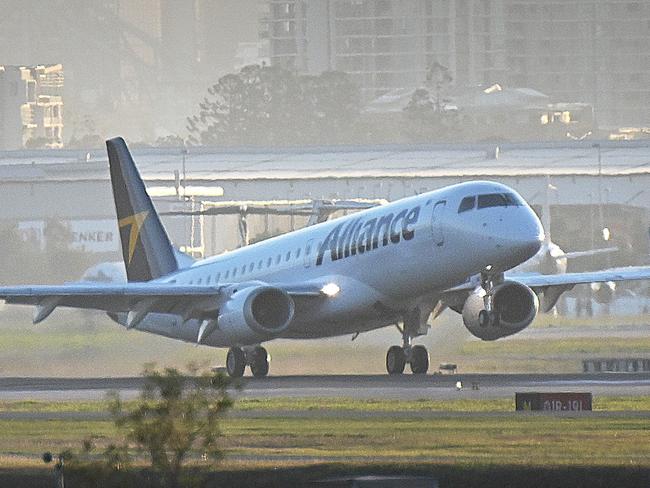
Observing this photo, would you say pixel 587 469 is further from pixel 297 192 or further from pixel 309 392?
pixel 297 192

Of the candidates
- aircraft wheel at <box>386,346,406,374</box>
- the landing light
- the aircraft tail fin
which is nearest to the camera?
the landing light

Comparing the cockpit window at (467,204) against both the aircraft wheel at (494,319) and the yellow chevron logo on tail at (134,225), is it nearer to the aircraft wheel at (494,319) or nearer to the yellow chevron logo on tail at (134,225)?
the aircraft wheel at (494,319)

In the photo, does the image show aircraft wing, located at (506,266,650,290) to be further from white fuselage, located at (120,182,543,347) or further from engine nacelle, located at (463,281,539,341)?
white fuselage, located at (120,182,543,347)

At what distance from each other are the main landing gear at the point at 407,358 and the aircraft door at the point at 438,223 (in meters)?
4.03

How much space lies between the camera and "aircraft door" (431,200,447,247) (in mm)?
53531

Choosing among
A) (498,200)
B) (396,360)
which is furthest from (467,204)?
(396,360)

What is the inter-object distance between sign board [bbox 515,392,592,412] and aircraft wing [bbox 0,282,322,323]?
1193cm

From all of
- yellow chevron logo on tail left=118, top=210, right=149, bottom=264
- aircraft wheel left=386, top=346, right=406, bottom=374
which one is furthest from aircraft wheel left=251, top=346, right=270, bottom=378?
yellow chevron logo on tail left=118, top=210, right=149, bottom=264

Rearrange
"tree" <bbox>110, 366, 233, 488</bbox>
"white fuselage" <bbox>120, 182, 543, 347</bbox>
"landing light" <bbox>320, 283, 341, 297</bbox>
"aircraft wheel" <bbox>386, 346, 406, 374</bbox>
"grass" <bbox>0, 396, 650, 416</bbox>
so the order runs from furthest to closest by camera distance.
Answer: "aircraft wheel" <bbox>386, 346, 406, 374</bbox>
"landing light" <bbox>320, 283, 341, 297</bbox>
"white fuselage" <bbox>120, 182, 543, 347</bbox>
"grass" <bbox>0, 396, 650, 416</bbox>
"tree" <bbox>110, 366, 233, 488</bbox>

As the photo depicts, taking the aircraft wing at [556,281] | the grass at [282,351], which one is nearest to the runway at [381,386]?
the aircraft wing at [556,281]

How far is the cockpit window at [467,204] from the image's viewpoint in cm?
5353

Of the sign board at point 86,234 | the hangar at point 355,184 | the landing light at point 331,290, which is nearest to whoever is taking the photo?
the landing light at point 331,290

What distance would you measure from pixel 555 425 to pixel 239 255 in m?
21.3

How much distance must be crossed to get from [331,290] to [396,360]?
8.96ft
